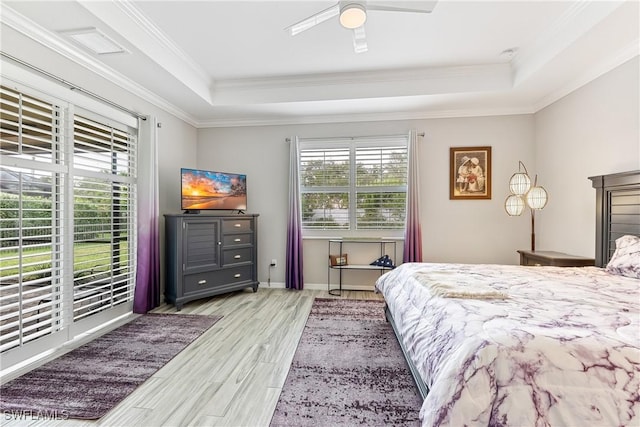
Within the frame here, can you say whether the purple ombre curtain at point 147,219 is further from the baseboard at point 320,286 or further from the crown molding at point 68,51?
the baseboard at point 320,286

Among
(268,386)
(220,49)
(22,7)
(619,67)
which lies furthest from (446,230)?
(22,7)

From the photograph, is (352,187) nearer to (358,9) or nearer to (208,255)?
(208,255)

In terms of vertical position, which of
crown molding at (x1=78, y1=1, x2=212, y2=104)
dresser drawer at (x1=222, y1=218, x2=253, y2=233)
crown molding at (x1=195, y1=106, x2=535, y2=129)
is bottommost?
dresser drawer at (x1=222, y1=218, x2=253, y2=233)

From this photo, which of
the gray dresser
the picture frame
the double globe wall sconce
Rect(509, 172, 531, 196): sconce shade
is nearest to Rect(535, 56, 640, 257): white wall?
the double globe wall sconce

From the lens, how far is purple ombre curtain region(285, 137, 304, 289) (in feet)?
14.6

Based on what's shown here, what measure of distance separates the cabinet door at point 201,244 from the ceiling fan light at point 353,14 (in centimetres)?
Result: 273

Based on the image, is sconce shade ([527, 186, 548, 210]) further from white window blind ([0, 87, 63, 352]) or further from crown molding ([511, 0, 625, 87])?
white window blind ([0, 87, 63, 352])

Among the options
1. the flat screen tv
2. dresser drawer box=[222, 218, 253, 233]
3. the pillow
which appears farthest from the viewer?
dresser drawer box=[222, 218, 253, 233]

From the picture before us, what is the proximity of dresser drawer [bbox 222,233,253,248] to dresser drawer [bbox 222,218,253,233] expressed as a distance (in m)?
0.07

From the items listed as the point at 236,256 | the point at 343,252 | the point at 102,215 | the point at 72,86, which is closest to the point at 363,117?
the point at 343,252

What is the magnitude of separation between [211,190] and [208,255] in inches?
35.0

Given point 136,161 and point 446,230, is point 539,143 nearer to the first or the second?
point 446,230

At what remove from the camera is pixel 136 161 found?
11.4 ft

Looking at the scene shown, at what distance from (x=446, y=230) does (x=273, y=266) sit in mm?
2638
